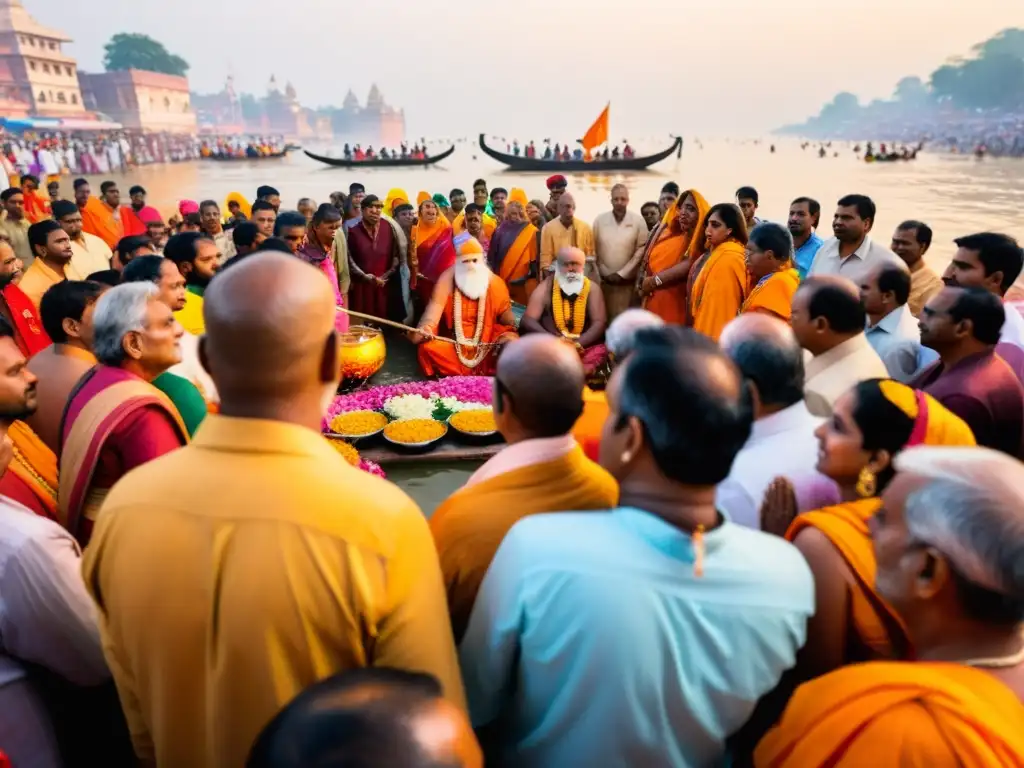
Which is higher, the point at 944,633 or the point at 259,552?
the point at 259,552

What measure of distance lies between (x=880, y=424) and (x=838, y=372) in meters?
0.77

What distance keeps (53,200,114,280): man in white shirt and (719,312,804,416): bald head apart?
599cm

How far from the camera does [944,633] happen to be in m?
1.07

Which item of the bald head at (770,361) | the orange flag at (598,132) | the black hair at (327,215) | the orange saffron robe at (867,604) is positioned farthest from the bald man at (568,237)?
the orange flag at (598,132)

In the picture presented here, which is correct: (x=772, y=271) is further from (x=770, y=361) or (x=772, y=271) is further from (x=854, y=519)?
(x=854, y=519)

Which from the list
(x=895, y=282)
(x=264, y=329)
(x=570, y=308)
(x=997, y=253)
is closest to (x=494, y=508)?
(x=264, y=329)

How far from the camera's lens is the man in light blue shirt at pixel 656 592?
1083 millimetres

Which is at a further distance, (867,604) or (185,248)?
(185,248)

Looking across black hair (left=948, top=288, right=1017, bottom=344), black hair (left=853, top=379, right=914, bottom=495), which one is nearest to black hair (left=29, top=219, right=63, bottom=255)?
black hair (left=853, top=379, right=914, bottom=495)

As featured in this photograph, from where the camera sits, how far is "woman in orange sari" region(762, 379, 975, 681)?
4.41ft

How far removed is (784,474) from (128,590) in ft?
5.35

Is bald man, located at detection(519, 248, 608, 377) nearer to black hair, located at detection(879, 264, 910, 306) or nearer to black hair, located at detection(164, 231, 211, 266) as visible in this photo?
black hair, located at detection(879, 264, 910, 306)

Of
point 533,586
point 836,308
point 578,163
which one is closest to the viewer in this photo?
point 533,586

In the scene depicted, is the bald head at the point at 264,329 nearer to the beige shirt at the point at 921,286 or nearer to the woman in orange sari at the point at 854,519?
the woman in orange sari at the point at 854,519
